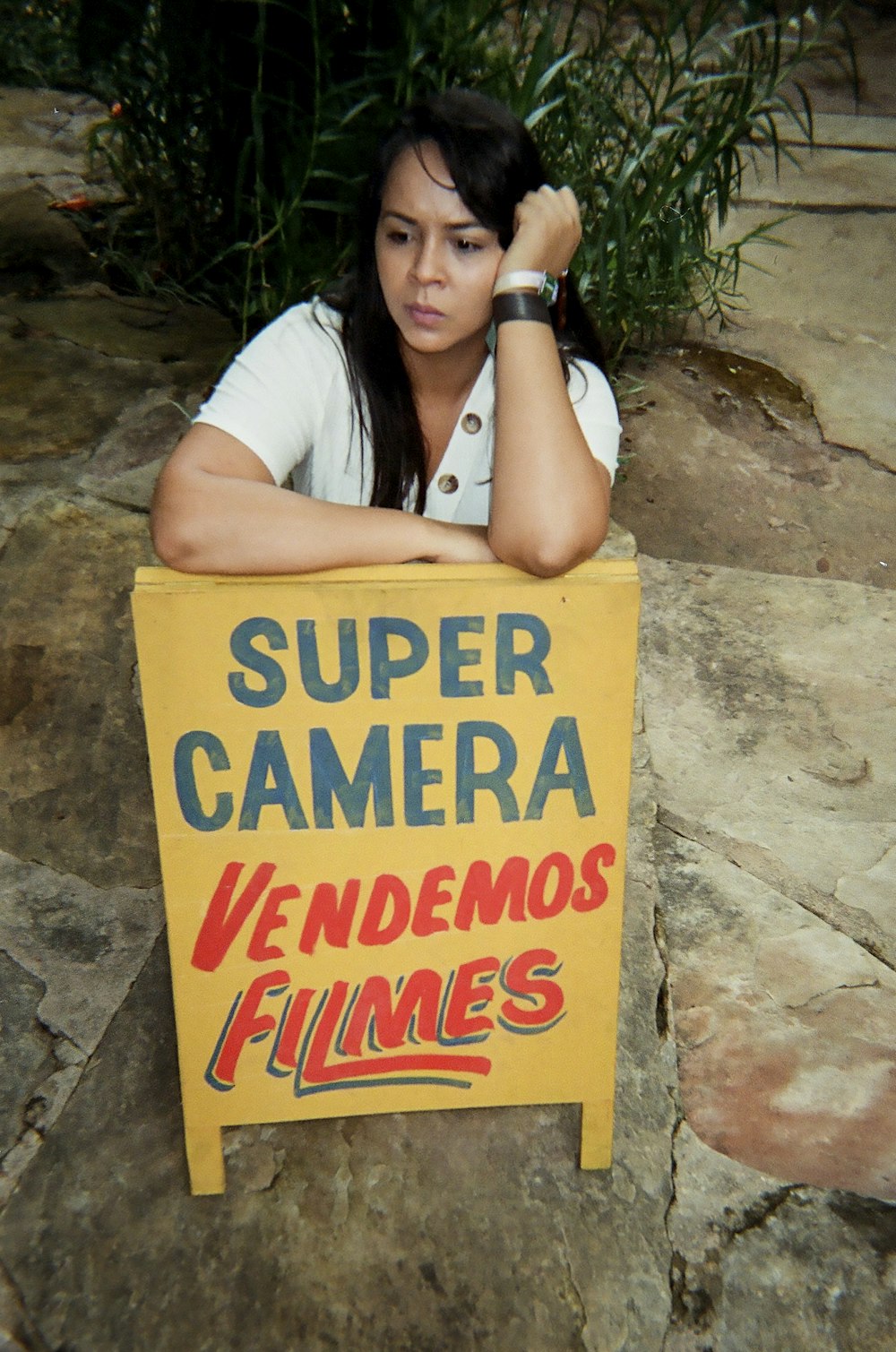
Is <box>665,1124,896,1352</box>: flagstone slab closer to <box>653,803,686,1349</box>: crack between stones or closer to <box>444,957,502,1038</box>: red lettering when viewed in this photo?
<box>653,803,686,1349</box>: crack between stones

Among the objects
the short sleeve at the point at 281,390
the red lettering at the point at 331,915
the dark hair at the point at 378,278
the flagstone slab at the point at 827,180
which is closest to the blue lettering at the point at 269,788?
the red lettering at the point at 331,915

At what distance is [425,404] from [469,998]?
35.7 inches

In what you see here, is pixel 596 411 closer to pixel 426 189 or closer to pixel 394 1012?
pixel 426 189

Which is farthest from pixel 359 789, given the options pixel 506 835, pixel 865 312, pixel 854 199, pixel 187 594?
pixel 854 199

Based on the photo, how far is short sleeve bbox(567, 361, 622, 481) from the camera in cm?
171

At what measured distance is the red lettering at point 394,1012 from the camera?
1635 millimetres

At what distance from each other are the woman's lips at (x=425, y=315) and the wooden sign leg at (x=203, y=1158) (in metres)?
1.14

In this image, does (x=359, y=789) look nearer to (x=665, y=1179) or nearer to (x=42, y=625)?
(x=665, y=1179)

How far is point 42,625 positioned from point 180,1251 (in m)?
1.35

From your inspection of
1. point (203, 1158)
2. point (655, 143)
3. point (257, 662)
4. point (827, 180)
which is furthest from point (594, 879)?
point (827, 180)

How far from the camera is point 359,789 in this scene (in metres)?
1.49

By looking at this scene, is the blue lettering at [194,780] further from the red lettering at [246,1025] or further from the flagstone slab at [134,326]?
the flagstone slab at [134,326]

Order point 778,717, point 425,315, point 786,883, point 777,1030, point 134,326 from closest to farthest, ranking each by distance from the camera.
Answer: point 425,315, point 777,1030, point 786,883, point 778,717, point 134,326

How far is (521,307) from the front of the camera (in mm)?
1616
